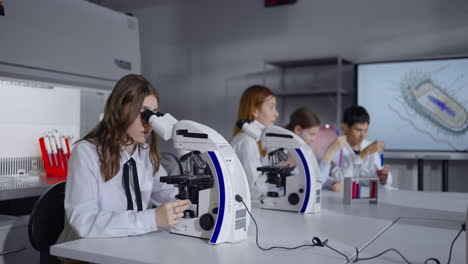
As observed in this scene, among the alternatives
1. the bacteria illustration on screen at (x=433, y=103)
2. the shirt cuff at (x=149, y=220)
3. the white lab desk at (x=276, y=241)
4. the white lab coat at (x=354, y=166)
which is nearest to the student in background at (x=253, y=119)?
the white lab desk at (x=276, y=241)

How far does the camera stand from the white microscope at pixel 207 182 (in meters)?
1.34

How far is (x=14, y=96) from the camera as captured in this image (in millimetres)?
2861

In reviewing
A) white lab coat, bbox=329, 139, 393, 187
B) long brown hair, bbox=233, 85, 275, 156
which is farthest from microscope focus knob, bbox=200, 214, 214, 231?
→ white lab coat, bbox=329, 139, 393, 187

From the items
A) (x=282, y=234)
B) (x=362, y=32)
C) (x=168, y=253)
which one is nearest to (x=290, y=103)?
(x=362, y=32)

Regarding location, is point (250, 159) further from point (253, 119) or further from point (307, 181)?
point (307, 181)

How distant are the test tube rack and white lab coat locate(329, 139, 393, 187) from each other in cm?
67

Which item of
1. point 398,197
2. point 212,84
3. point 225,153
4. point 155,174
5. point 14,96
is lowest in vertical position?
point 398,197

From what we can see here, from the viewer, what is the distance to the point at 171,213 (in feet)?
4.54

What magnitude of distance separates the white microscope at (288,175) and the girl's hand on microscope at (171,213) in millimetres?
601

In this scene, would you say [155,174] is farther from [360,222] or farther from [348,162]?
[348,162]

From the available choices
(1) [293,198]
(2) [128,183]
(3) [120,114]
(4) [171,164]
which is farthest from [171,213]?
(4) [171,164]

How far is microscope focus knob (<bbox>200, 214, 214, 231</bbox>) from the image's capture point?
136cm

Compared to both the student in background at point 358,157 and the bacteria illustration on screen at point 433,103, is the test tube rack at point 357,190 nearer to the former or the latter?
the student in background at point 358,157

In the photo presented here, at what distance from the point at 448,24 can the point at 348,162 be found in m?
1.91
